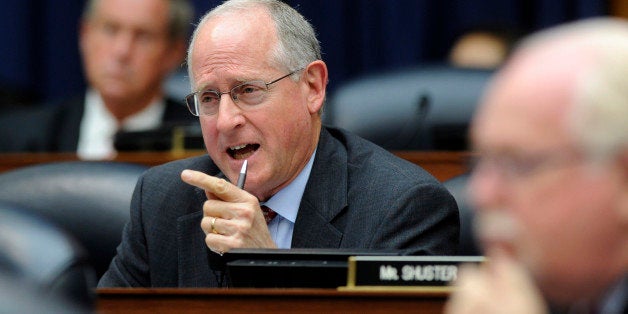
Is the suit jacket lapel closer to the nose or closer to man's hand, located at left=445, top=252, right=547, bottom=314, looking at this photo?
the nose

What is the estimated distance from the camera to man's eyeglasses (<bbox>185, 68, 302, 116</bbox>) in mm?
2676

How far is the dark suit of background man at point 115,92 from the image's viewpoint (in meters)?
4.59

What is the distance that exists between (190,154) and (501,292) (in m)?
2.39

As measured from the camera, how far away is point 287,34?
8.91ft

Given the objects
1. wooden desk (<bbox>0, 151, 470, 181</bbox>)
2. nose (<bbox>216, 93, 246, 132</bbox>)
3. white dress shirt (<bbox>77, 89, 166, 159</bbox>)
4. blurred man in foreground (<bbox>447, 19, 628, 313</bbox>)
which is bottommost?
white dress shirt (<bbox>77, 89, 166, 159</bbox>)

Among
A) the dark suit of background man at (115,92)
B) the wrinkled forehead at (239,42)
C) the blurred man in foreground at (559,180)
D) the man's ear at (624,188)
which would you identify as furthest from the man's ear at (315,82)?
the dark suit of background man at (115,92)

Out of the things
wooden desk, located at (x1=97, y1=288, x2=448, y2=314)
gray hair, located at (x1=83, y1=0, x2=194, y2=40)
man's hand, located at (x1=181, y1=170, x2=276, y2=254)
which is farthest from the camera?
gray hair, located at (x1=83, y1=0, x2=194, y2=40)

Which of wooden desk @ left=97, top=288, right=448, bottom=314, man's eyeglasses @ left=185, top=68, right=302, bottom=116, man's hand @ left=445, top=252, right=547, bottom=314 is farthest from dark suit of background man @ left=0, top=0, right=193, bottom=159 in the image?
man's hand @ left=445, top=252, right=547, bottom=314

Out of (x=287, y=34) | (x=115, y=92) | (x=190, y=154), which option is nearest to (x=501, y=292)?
(x=287, y=34)

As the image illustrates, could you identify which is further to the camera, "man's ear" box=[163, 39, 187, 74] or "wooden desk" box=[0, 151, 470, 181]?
"man's ear" box=[163, 39, 187, 74]

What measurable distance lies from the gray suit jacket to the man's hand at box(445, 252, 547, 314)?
1060mm

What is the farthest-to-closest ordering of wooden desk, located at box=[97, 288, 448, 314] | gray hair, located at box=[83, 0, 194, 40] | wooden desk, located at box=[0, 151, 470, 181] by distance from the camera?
gray hair, located at box=[83, 0, 194, 40] < wooden desk, located at box=[0, 151, 470, 181] < wooden desk, located at box=[97, 288, 448, 314]

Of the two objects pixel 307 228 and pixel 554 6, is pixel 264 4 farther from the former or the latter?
pixel 554 6

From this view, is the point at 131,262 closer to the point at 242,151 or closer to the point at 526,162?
the point at 242,151
